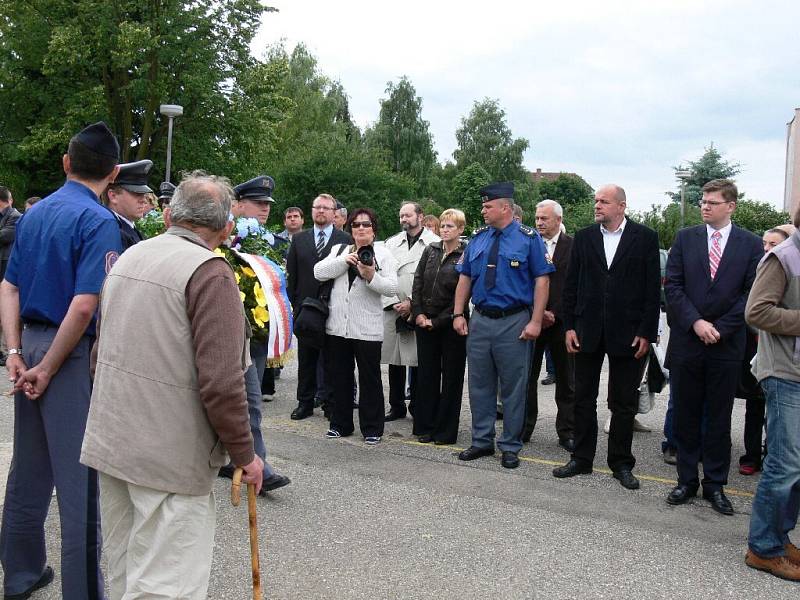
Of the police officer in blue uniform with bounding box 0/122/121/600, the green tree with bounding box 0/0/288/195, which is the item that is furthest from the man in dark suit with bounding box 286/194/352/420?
the green tree with bounding box 0/0/288/195

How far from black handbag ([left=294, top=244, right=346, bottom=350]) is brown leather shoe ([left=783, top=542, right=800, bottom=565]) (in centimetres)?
420

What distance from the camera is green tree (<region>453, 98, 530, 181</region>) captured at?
59.7 meters

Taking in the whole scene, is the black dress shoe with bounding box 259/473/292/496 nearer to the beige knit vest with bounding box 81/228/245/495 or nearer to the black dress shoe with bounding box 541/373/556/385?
the beige knit vest with bounding box 81/228/245/495

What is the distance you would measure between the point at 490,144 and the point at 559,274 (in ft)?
Result: 179

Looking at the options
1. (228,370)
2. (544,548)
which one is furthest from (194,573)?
(544,548)

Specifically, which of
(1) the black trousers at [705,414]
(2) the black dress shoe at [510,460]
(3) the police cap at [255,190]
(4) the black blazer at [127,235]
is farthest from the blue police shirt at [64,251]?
(1) the black trousers at [705,414]

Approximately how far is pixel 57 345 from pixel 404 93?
5491cm

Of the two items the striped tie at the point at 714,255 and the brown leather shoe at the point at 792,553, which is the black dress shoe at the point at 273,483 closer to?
the brown leather shoe at the point at 792,553

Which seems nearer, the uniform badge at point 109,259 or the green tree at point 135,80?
the uniform badge at point 109,259

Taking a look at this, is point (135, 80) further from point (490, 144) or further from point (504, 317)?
point (490, 144)

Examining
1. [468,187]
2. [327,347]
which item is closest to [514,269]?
[327,347]

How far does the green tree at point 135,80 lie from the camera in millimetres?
27078

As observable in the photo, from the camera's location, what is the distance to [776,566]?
4.40 metres

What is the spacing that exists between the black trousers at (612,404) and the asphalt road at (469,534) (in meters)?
0.21
